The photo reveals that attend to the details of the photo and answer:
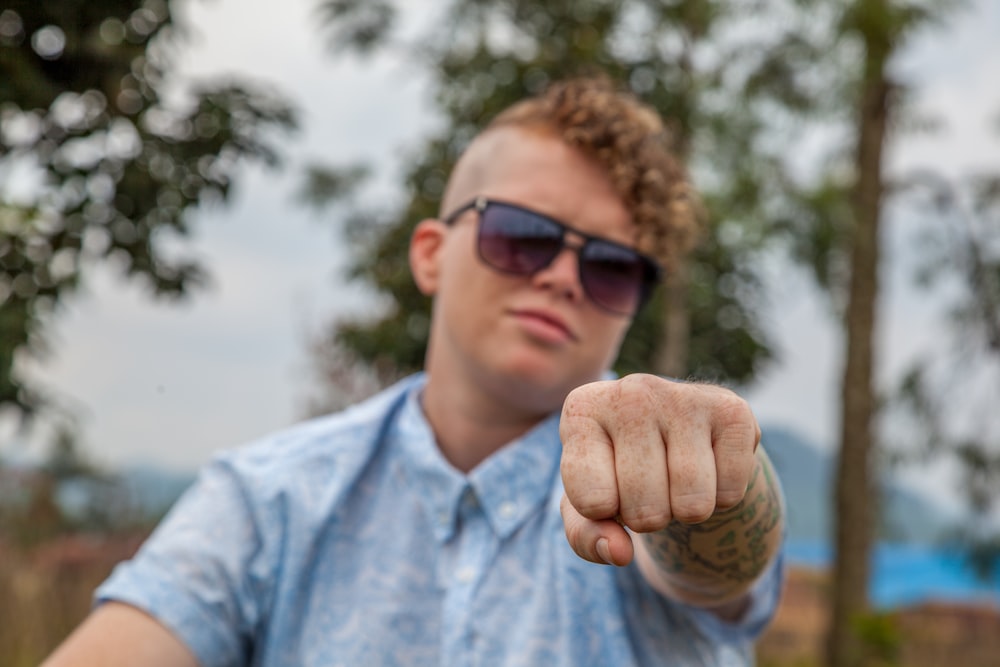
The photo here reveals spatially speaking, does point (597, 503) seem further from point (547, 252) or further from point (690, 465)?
point (547, 252)

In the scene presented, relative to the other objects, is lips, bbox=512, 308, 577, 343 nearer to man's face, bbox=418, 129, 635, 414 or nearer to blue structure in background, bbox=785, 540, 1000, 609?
man's face, bbox=418, 129, 635, 414

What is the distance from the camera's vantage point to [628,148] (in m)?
1.95

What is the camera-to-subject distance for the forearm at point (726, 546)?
131 centimetres

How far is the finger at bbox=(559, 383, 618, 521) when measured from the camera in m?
0.87

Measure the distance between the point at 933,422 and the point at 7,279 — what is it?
6894mm

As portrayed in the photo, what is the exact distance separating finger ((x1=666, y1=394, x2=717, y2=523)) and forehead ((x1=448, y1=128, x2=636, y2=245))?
967 mm

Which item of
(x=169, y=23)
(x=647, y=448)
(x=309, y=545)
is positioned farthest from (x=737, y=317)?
(x=647, y=448)

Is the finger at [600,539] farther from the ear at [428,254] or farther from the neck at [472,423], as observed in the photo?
the ear at [428,254]

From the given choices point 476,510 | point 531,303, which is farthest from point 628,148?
point 476,510

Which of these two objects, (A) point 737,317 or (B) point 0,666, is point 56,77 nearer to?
(B) point 0,666

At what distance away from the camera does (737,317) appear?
22.9 ft

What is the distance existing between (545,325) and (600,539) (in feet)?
3.01

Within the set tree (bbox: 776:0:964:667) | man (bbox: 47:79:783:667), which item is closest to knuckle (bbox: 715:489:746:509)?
man (bbox: 47:79:783:667)

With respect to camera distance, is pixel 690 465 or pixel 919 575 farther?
pixel 919 575
